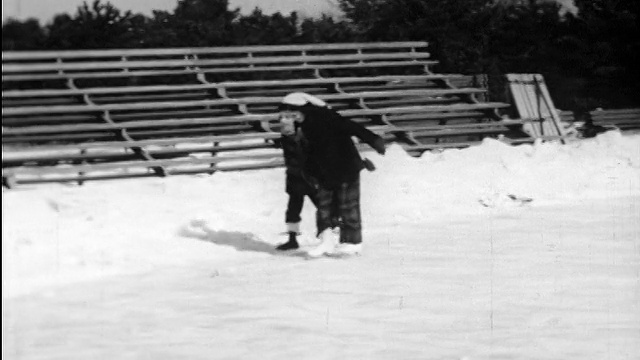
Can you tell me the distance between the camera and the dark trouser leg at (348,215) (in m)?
10.1

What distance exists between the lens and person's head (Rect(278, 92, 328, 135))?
10.0m

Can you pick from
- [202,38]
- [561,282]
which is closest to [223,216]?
[561,282]

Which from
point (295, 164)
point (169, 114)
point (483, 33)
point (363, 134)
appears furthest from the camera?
point (483, 33)

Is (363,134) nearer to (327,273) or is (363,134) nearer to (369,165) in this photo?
(369,165)

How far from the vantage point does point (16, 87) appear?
19.4m

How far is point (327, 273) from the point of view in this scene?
9.10 metres

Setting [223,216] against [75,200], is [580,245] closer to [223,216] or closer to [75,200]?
[223,216]

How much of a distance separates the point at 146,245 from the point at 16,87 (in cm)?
1014

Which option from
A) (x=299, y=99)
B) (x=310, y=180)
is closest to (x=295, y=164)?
(x=310, y=180)

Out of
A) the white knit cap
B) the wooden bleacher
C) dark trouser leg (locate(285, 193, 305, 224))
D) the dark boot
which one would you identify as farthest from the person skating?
the wooden bleacher

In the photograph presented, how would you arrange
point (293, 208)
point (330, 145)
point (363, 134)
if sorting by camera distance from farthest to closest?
point (293, 208) < point (330, 145) < point (363, 134)

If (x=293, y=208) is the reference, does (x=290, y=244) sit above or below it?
below

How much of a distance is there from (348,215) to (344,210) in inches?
2.4

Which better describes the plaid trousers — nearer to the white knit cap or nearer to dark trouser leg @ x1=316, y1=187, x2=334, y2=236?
dark trouser leg @ x1=316, y1=187, x2=334, y2=236
